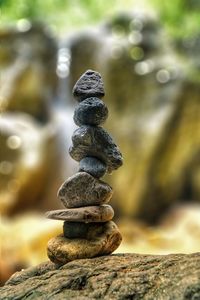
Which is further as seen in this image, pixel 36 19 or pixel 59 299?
pixel 36 19

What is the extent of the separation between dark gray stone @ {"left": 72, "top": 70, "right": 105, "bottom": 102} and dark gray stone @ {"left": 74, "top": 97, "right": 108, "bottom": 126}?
0.15 ft

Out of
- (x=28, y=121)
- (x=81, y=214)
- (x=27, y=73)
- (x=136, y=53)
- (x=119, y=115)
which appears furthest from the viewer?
(x=27, y=73)

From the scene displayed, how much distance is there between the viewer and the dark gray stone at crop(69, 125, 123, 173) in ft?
9.77

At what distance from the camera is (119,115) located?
366 inches

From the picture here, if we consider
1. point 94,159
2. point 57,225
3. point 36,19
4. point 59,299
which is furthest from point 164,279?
point 36,19

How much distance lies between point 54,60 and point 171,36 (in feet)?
9.31

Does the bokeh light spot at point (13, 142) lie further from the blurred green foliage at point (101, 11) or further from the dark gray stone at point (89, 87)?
the dark gray stone at point (89, 87)

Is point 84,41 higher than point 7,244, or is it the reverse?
point 84,41

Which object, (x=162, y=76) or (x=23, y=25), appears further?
(x=23, y=25)

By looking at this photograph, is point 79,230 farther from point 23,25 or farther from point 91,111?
point 23,25

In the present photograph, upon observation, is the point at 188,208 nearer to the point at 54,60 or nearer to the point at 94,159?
the point at 54,60

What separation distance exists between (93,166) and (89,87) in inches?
21.8

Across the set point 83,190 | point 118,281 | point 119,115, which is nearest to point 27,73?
point 119,115

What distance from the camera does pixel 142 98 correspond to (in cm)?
943
